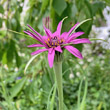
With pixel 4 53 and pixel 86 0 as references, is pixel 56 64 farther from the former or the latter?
pixel 4 53

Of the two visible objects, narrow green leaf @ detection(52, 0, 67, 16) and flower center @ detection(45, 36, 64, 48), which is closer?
flower center @ detection(45, 36, 64, 48)

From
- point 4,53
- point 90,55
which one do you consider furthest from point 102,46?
point 4,53

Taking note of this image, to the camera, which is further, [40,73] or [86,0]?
[40,73]

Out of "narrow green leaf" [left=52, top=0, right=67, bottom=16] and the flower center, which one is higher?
"narrow green leaf" [left=52, top=0, right=67, bottom=16]

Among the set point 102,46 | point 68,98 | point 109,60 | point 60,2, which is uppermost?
point 60,2

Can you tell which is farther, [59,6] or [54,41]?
[59,6]

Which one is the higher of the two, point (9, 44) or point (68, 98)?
A: point (9, 44)

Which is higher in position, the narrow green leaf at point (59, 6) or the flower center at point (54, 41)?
the narrow green leaf at point (59, 6)

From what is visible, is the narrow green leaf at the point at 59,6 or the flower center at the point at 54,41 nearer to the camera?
the flower center at the point at 54,41
